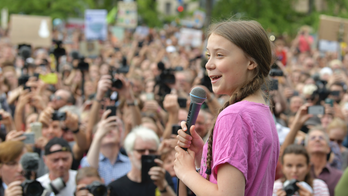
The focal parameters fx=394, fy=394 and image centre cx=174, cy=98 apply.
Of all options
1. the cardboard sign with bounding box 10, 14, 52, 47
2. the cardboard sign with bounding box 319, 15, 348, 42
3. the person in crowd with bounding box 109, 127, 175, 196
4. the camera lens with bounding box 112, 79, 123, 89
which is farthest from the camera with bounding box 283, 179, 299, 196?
the cardboard sign with bounding box 10, 14, 52, 47

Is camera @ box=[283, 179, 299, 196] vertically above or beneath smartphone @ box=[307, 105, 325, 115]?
beneath

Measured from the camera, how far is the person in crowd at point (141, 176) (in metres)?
3.41

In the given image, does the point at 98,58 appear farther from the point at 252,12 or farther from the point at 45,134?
the point at 252,12

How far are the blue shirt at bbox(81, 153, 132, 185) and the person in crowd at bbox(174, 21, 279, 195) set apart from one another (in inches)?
114

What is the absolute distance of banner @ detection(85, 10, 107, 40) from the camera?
42.0 feet

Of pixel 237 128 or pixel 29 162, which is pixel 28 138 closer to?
pixel 29 162

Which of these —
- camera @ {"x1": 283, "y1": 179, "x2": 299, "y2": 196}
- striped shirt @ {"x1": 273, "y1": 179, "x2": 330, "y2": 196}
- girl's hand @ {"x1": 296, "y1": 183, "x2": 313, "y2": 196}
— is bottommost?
striped shirt @ {"x1": 273, "y1": 179, "x2": 330, "y2": 196}

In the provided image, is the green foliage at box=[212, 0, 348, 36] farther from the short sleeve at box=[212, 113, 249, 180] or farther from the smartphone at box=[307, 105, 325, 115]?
the short sleeve at box=[212, 113, 249, 180]

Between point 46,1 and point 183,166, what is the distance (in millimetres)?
27879

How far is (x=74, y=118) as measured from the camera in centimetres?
477

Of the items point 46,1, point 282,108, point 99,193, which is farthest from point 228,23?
point 46,1

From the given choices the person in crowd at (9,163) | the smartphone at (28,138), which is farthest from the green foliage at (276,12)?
the person in crowd at (9,163)

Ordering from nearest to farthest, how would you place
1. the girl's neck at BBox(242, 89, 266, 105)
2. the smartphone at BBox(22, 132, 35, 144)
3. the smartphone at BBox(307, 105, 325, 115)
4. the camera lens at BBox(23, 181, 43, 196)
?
the girl's neck at BBox(242, 89, 266, 105), the camera lens at BBox(23, 181, 43, 196), the smartphone at BBox(22, 132, 35, 144), the smartphone at BBox(307, 105, 325, 115)

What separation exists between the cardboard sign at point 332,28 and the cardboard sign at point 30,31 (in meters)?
7.62
